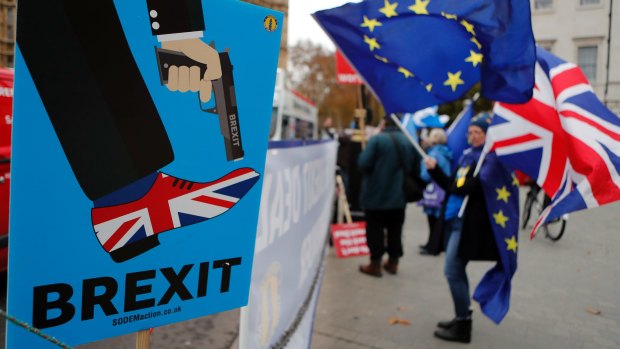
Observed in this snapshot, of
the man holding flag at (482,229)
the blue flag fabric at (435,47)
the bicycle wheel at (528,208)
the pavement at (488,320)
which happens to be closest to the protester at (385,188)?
the pavement at (488,320)

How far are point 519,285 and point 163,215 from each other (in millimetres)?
4789

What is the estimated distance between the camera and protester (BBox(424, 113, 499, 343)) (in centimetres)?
376

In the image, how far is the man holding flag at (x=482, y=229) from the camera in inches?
146

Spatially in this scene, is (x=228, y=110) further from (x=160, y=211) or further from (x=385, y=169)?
(x=385, y=169)

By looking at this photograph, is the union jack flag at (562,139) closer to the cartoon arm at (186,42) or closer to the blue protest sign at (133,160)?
the blue protest sign at (133,160)

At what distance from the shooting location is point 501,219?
12.1ft

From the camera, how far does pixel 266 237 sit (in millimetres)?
2324

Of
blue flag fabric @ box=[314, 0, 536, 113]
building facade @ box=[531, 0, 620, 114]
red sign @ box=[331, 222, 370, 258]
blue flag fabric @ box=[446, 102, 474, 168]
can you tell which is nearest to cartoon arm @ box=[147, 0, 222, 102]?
blue flag fabric @ box=[314, 0, 536, 113]

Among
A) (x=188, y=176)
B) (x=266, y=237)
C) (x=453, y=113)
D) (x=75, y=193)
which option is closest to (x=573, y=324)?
(x=266, y=237)

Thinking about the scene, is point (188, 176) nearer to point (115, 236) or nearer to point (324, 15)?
point (115, 236)

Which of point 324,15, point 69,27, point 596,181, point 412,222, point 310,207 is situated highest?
point 324,15

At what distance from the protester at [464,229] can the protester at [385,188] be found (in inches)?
60.4

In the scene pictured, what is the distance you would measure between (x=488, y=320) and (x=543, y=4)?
2.78 m

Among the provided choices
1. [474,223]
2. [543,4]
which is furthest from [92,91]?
[543,4]
